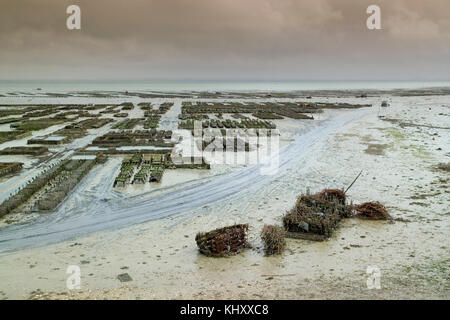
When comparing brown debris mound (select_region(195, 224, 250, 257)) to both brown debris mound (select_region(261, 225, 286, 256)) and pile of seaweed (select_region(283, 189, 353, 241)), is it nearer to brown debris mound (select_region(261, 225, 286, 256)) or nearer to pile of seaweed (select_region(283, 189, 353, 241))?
brown debris mound (select_region(261, 225, 286, 256))

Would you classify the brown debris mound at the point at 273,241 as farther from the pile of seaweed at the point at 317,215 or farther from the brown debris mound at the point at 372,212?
the brown debris mound at the point at 372,212

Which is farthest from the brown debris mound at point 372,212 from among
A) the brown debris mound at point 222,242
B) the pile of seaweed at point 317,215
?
the brown debris mound at point 222,242

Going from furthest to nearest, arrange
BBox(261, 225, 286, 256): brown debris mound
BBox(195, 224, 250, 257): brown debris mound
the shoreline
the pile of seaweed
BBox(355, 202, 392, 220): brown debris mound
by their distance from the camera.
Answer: BBox(355, 202, 392, 220): brown debris mound, the pile of seaweed, BBox(261, 225, 286, 256): brown debris mound, BBox(195, 224, 250, 257): brown debris mound, the shoreline

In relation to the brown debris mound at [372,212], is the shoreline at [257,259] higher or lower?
lower

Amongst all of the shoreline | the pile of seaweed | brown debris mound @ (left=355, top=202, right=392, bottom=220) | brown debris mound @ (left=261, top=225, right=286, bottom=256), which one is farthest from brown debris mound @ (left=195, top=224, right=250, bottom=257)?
brown debris mound @ (left=355, top=202, right=392, bottom=220)

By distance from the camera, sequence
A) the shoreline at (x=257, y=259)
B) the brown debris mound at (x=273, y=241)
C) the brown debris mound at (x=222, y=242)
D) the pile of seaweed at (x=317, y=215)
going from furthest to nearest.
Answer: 1. the pile of seaweed at (x=317, y=215)
2. the brown debris mound at (x=273, y=241)
3. the brown debris mound at (x=222, y=242)
4. the shoreline at (x=257, y=259)
